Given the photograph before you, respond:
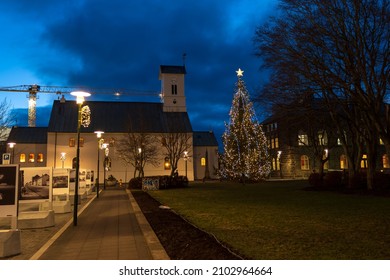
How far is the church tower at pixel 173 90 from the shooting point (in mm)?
73875

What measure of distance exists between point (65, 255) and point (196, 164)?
6472 cm

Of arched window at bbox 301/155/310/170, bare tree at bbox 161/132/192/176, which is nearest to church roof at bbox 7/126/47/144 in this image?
bare tree at bbox 161/132/192/176

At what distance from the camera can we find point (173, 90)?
7444 cm

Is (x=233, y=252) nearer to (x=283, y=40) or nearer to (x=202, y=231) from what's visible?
(x=202, y=231)

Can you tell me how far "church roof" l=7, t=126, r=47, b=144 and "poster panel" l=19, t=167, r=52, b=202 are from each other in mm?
57857

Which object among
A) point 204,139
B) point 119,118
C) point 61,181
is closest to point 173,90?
point 204,139

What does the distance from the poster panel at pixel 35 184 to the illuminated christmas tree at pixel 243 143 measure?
28.0 meters

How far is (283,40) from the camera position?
21.8 m

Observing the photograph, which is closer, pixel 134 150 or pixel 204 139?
pixel 134 150

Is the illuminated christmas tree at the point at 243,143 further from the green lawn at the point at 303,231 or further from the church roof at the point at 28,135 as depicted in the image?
the church roof at the point at 28,135

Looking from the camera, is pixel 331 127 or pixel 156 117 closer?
pixel 331 127

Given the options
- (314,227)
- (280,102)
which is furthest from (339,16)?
(314,227)

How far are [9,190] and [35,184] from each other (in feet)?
19.4

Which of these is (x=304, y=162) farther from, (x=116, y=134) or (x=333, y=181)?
(x=116, y=134)
